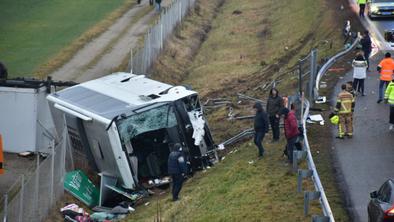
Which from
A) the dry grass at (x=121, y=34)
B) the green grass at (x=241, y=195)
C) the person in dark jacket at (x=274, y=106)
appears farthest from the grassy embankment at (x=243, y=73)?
the dry grass at (x=121, y=34)

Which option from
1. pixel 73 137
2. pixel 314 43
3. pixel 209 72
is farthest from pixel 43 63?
pixel 73 137

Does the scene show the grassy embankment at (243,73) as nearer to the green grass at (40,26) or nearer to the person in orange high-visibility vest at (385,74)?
the person in orange high-visibility vest at (385,74)

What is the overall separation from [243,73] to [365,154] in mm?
17765

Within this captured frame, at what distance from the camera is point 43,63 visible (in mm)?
39625

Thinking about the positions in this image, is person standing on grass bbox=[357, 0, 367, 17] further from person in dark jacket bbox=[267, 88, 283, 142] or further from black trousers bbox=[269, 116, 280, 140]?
person in dark jacket bbox=[267, 88, 283, 142]

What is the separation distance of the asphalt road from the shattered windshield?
4541 millimetres

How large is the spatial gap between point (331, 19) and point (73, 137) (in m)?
18.9

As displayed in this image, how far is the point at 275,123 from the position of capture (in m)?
22.6

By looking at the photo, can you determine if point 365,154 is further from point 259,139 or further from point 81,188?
point 81,188

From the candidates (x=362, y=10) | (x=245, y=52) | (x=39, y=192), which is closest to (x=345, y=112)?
(x=39, y=192)

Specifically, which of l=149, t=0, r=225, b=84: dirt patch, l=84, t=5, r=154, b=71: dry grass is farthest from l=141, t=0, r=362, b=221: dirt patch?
l=84, t=5, r=154, b=71: dry grass

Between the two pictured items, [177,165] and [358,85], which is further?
[358,85]

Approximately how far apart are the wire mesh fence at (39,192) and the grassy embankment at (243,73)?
2.19m

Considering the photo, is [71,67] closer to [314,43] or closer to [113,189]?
[314,43]
